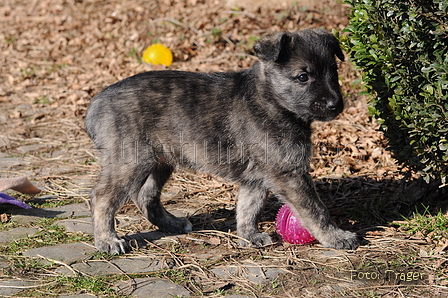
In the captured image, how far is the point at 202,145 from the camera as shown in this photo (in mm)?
4348

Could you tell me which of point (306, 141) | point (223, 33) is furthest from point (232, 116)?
point (223, 33)

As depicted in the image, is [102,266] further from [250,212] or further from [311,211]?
[311,211]

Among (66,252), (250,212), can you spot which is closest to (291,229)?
(250,212)

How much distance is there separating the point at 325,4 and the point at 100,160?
22.8 feet

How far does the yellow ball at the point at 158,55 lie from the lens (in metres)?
8.92

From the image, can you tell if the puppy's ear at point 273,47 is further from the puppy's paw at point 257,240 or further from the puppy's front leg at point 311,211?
the puppy's paw at point 257,240

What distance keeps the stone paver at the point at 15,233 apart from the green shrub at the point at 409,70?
2.99 meters

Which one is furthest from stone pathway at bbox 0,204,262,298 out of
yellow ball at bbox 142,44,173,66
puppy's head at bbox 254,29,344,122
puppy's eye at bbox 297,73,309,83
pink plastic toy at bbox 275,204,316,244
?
yellow ball at bbox 142,44,173,66

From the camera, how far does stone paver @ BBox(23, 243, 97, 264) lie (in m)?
3.89

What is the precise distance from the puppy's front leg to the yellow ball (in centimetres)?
522

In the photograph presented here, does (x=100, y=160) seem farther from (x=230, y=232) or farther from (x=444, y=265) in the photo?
(x=444, y=265)

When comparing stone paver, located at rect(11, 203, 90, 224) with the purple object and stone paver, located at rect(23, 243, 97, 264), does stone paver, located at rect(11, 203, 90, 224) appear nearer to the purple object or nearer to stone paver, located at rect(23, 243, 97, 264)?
the purple object

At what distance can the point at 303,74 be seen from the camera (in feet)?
13.6

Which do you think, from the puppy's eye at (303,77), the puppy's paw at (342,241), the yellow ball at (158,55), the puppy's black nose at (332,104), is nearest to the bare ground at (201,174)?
the puppy's paw at (342,241)
